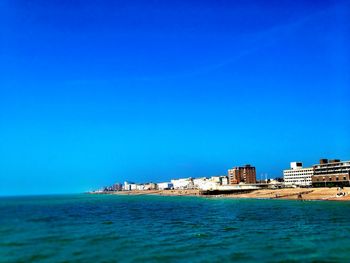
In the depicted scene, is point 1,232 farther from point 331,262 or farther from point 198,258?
point 331,262

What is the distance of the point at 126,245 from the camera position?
1463 inches

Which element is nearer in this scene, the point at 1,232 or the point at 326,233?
the point at 326,233

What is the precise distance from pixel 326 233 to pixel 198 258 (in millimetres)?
18512

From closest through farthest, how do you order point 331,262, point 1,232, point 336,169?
point 331,262, point 1,232, point 336,169

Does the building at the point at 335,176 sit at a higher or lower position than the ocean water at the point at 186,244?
higher

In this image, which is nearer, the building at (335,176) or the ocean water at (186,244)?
the ocean water at (186,244)

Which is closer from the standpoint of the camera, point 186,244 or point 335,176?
point 186,244

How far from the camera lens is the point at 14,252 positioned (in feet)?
116

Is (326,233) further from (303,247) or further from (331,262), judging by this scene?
(331,262)

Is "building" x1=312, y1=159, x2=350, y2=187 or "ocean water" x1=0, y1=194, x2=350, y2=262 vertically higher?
"building" x1=312, y1=159, x2=350, y2=187

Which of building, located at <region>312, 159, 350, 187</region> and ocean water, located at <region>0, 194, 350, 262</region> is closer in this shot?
ocean water, located at <region>0, 194, 350, 262</region>

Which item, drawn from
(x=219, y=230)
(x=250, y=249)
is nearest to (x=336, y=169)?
(x=219, y=230)

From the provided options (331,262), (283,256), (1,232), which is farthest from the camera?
(1,232)

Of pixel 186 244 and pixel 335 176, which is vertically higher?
pixel 335 176
